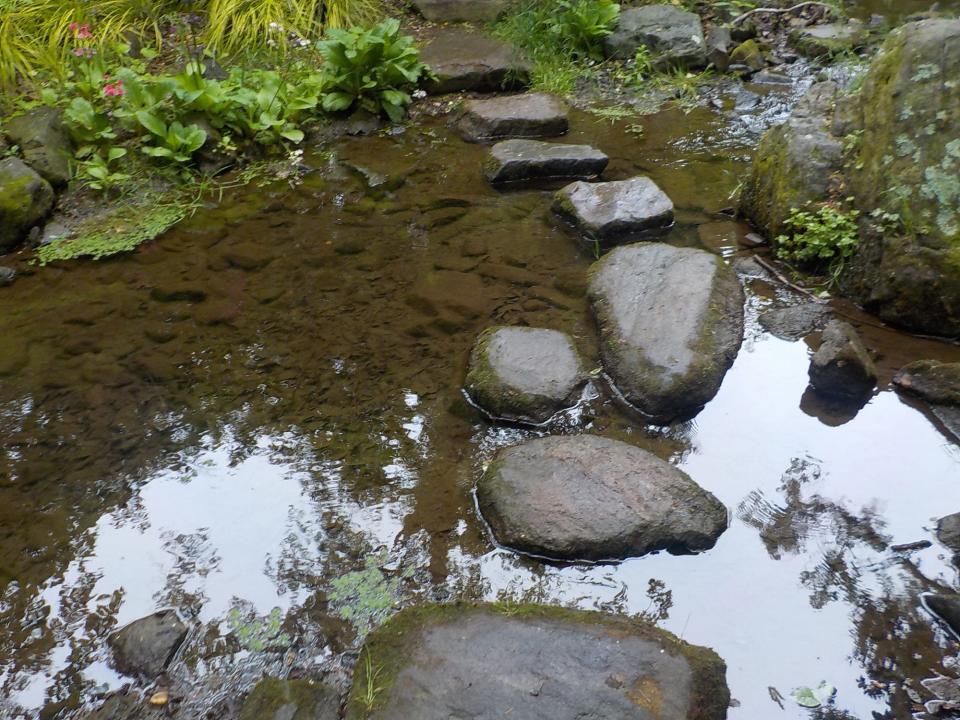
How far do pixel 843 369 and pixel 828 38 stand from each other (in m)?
4.96

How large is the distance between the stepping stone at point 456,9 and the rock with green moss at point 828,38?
2.92m

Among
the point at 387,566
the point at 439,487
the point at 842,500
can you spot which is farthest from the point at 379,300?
the point at 842,500

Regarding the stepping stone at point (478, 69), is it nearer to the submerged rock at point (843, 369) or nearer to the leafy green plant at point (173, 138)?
the leafy green plant at point (173, 138)

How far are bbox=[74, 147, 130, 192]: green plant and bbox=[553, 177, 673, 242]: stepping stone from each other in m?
3.21

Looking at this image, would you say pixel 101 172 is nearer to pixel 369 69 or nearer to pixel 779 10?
pixel 369 69

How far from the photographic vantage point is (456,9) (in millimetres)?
8117

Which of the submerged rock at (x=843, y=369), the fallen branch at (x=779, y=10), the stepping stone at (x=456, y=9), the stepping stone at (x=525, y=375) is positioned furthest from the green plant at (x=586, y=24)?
the submerged rock at (x=843, y=369)

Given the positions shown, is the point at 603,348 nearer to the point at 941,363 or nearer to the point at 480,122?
the point at 941,363

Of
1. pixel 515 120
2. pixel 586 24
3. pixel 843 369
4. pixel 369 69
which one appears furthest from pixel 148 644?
pixel 586 24

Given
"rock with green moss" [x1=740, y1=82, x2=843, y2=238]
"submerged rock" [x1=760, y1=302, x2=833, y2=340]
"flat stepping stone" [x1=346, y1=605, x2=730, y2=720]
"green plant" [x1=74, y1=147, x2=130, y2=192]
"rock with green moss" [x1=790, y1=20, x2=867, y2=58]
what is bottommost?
"green plant" [x1=74, y1=147, x2=130, y2=192]

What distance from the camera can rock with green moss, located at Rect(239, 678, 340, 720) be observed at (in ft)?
7.83

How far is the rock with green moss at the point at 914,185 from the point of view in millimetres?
3777

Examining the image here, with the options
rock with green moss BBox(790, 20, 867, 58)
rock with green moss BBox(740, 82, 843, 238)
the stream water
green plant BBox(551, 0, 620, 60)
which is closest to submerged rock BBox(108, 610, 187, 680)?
the stream water

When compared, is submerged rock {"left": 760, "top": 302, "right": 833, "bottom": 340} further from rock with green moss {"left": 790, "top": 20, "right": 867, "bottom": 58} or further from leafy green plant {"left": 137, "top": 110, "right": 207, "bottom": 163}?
leafy green plant {"left": 137, "top": 110, "right": 207, "bottom": 163}
